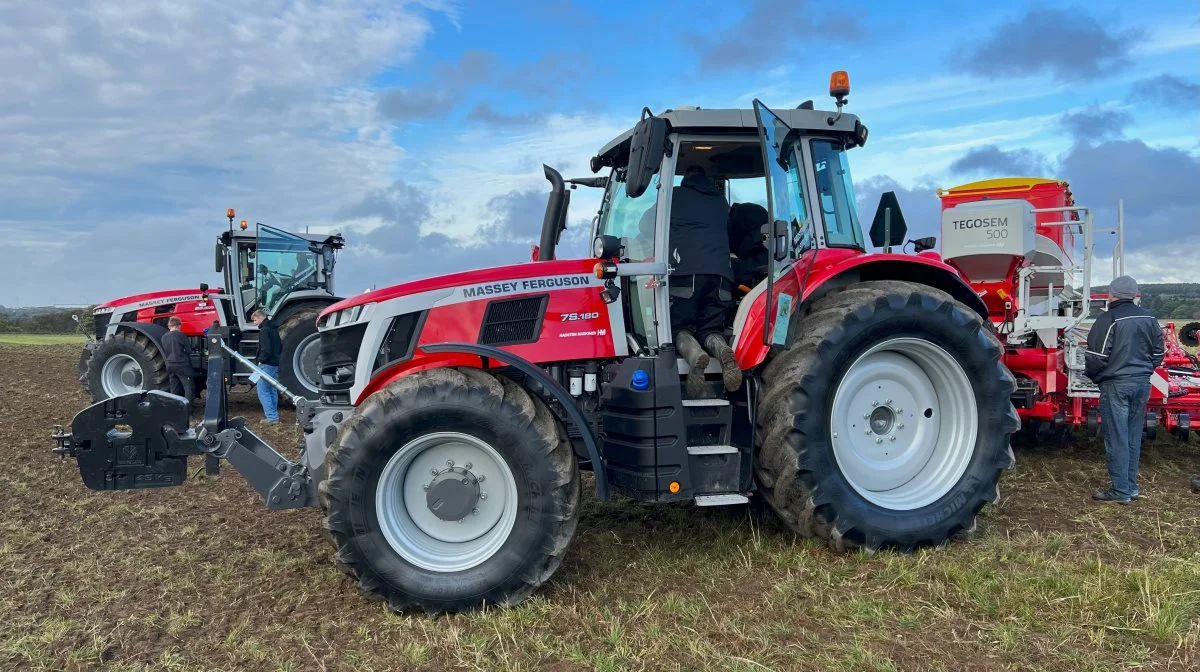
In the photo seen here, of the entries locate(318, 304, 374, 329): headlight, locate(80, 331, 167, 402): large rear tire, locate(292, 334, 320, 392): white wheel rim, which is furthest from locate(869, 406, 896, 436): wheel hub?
locate(80, 331, 167, 402): large rear tire

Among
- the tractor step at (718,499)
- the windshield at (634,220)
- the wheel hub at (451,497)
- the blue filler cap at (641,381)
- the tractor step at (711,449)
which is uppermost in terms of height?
the windshield at (634,220)

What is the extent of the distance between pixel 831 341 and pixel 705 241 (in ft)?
2.92

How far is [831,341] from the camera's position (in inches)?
173

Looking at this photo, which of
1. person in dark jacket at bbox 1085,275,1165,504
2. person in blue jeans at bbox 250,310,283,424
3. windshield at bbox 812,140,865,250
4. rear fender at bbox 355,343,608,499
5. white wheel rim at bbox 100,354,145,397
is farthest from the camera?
white wheel rim at bbox 100,354,145,397

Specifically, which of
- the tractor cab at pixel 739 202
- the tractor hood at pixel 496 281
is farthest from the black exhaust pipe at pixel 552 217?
the tractor hood at pixel 496 281

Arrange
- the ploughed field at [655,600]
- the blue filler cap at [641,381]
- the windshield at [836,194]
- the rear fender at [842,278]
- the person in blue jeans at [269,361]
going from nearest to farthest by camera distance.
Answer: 1. the ploughed field at [655,600]
2. the blue filler cap at [641,381]
3. the rear fender at [842,278]
4. the windshield at [836,194]
5. the person in blue jeans at [269,361]

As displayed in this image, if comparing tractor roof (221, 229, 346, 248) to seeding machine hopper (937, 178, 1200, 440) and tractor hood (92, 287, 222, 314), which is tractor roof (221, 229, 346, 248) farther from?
seeding machine hopper (937, 178, 1200, 440)

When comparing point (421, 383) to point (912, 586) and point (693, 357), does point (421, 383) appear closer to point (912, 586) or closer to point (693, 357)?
point (693, 357)

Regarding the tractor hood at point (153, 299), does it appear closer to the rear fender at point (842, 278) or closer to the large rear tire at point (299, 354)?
the large rear tire at point (299, 354)

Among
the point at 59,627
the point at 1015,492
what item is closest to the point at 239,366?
the point at 59,627

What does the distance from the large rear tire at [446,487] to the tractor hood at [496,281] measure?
54 cm

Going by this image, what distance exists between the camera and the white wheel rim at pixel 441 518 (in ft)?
13.2

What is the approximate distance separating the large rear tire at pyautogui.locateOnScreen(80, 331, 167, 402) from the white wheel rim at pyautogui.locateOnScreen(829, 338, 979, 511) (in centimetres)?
1000

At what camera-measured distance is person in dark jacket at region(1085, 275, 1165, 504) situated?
19.7 ft
